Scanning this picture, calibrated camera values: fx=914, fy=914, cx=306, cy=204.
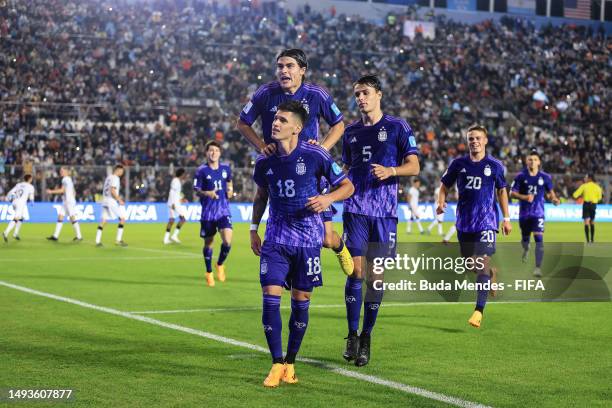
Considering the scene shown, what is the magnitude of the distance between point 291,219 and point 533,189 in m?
11.9

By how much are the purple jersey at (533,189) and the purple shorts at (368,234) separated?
1015 centimetres

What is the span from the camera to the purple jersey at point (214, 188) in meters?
16.9

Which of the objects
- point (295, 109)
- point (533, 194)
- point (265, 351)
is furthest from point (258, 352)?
point (533, 194)

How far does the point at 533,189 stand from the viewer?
18.5 meters

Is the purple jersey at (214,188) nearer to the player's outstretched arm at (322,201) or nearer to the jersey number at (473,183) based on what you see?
the jersey number at (473,183)

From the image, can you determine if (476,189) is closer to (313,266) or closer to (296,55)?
(296,55)

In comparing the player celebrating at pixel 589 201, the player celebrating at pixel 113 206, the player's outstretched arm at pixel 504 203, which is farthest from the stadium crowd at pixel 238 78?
the player's outstretched arm at pixel 504 203

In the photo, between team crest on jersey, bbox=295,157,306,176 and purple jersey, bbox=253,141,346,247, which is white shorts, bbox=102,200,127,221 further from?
team crest on jersey, bbox=295,157,306,176

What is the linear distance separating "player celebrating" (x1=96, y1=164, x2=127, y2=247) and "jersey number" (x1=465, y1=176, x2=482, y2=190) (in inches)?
Answer: 623

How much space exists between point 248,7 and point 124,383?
150 ft

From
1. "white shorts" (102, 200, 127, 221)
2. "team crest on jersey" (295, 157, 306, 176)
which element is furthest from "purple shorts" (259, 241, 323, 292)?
"white shorts" (102, 200, 127, 221)

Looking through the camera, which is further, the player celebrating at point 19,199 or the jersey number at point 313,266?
the player celebrating at point 19,199

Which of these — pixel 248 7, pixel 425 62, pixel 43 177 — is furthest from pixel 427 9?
pixel 43 177

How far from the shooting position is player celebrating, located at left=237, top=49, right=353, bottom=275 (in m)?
8.42
